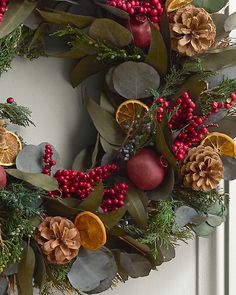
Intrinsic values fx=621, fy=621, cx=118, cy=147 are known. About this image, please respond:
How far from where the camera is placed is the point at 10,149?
3.18ft

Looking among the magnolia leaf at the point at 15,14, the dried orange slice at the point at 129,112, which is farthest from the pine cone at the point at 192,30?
the magnolia leaf at the point at 15,14

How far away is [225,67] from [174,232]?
29 cm

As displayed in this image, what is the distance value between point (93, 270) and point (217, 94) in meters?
0.36

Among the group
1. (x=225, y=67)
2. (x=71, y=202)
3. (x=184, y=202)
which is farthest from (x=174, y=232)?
(x=225, y=67)

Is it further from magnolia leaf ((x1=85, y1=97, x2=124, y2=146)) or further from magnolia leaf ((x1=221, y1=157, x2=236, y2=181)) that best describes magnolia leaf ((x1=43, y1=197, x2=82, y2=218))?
magnolia leaf ((x1=221, y1=157, x2=236, y2=181))

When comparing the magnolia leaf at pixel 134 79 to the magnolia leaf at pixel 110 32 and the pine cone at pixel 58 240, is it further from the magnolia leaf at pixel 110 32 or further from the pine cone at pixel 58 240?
the pine cone at pixel 58 240

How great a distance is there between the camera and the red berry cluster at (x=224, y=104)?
1017mm

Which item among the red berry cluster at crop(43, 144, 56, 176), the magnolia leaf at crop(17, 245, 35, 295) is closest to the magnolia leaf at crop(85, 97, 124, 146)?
the red berry cluster at crop(43, 144, 56, 176)

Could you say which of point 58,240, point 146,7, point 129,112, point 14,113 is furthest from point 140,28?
point 58,240

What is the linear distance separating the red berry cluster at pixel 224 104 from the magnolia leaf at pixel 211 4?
0.15 m

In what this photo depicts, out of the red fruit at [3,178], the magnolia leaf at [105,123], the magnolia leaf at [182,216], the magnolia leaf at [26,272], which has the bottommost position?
the magnolia leaf at [182,216]

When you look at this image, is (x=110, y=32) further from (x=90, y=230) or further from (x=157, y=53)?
(x=90, y=230)

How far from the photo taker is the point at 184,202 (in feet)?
3.43

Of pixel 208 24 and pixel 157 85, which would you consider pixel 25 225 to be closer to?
pixel 157 85
